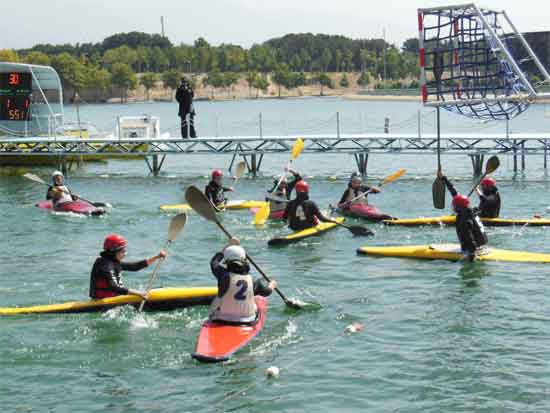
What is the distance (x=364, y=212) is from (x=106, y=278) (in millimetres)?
10115

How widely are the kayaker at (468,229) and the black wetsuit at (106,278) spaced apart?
661 centimetres

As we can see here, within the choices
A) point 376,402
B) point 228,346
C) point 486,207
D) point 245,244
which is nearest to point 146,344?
point 228,346

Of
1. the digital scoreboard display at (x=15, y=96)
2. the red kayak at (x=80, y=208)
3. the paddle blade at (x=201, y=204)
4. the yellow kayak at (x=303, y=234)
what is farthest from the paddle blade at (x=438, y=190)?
the digital scoreboard display at (x=15, y=96)

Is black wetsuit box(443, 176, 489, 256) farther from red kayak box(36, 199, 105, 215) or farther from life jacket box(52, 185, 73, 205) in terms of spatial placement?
life jacket box(52, 185, 73, 205)

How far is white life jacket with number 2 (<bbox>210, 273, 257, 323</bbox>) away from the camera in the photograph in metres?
12.1

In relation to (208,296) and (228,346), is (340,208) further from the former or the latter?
(228,346)

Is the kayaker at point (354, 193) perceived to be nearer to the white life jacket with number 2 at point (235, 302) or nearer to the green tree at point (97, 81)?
the white life jacket with number 2 at point (235, 302)

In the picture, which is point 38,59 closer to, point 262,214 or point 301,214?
point 262,214

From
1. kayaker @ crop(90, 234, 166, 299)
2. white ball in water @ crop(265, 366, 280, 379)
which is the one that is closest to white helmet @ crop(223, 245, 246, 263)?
white ball in water @ crop(265, 366, 280, 379)

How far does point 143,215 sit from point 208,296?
11077mm

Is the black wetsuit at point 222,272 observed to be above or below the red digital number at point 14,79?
below

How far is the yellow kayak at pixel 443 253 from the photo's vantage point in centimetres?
1717

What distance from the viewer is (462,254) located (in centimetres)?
1738

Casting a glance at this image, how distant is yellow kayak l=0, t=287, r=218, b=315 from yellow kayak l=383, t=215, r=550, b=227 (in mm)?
8584
